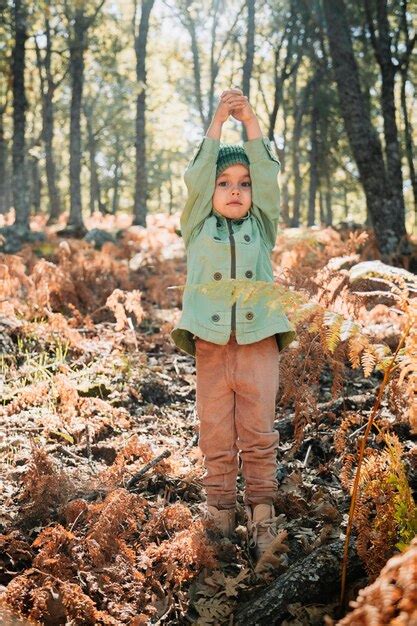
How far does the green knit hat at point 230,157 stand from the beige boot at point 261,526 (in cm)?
172

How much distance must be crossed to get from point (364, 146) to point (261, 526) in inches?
288

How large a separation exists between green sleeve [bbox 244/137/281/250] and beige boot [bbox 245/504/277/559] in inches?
58.9

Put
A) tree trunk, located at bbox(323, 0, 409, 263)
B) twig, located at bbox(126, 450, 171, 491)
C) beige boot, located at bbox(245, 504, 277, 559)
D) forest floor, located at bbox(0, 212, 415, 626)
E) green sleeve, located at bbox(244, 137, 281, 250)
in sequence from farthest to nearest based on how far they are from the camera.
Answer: tree trunk, located at bbox(323, 0, 409, 263), twig, located at bbox(126, 450, 171, 491), green sleeve, located at bbox(244, 137, 281, 250), beige boot, located at bbox(245, 504, 277, 559), forest floor, located at bbox(0, 212, 415, 626)

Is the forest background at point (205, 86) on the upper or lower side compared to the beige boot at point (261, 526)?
upper

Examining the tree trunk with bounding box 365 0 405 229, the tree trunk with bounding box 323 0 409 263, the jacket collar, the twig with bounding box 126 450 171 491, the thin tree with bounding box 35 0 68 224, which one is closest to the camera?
the jacket collar

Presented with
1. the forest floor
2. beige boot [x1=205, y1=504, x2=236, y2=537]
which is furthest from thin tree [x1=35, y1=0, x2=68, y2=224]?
beige boot [x1=205, y1=504, x2=236, y2=537]

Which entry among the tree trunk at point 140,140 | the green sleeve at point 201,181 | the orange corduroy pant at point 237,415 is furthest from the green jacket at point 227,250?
the tree trunk at point 140,140

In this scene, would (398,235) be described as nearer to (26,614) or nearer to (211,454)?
(211,454)

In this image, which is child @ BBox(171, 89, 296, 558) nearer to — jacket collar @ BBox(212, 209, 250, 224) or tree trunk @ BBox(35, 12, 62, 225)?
jacket collar @ BBox(212, 209, 250, 224)

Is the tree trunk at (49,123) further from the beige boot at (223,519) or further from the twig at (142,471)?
the beige boot at (223,519)

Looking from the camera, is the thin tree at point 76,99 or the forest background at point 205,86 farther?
the thin tree at point 76,99

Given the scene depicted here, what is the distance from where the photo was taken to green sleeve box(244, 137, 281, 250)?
3.26 metres

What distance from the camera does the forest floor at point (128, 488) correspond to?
2656 mm

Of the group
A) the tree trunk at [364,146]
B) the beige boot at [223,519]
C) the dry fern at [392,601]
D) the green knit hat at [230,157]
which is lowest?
the beige boot at [223,519]
